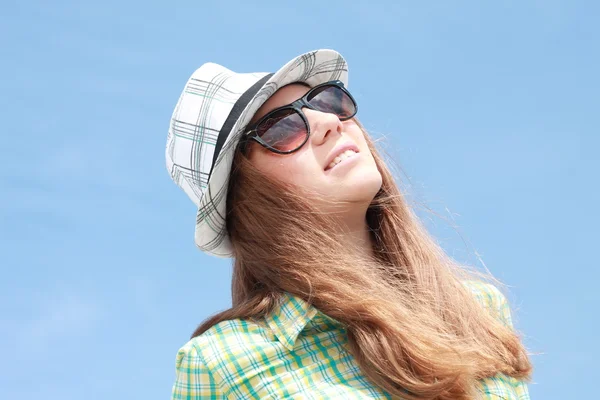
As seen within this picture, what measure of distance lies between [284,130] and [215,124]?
1.08ft

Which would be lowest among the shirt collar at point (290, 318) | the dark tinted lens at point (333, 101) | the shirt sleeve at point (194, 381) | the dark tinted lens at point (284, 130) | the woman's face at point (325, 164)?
the shirt sleeve at point (194, 381)

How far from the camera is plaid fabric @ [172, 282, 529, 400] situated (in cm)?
296

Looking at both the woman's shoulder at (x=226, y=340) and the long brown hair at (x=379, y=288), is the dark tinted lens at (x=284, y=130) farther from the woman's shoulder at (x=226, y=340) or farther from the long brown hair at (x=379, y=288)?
the woman's shoulder at (x=226, y=340)

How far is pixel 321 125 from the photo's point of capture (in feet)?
11.0

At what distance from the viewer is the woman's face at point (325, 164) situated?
325cm

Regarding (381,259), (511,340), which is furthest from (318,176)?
(511,340)

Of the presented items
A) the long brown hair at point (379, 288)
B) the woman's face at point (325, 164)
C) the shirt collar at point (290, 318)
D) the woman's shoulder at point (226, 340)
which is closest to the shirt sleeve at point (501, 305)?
the long brown hair at point (379, 288)

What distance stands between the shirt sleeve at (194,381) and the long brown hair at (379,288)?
26cm

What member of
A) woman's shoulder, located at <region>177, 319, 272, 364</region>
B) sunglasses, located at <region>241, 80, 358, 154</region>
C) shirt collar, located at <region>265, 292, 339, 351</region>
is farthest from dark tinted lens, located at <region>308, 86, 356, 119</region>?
woman's shoulder, located at <region>177, 319, 272, 364</region>

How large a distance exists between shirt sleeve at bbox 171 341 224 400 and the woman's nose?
107cm

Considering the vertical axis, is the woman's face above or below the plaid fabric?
above

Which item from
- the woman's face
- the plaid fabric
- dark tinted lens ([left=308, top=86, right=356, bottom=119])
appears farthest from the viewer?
dark tinted lens ([left=308, top=86, right=356, bottom=119])

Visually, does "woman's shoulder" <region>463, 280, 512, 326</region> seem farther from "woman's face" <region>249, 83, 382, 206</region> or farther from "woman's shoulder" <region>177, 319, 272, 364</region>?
"woman's shoulder" <region>177, 319, 272, 364</region>

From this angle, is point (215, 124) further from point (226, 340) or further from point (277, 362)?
point (277, 362)
